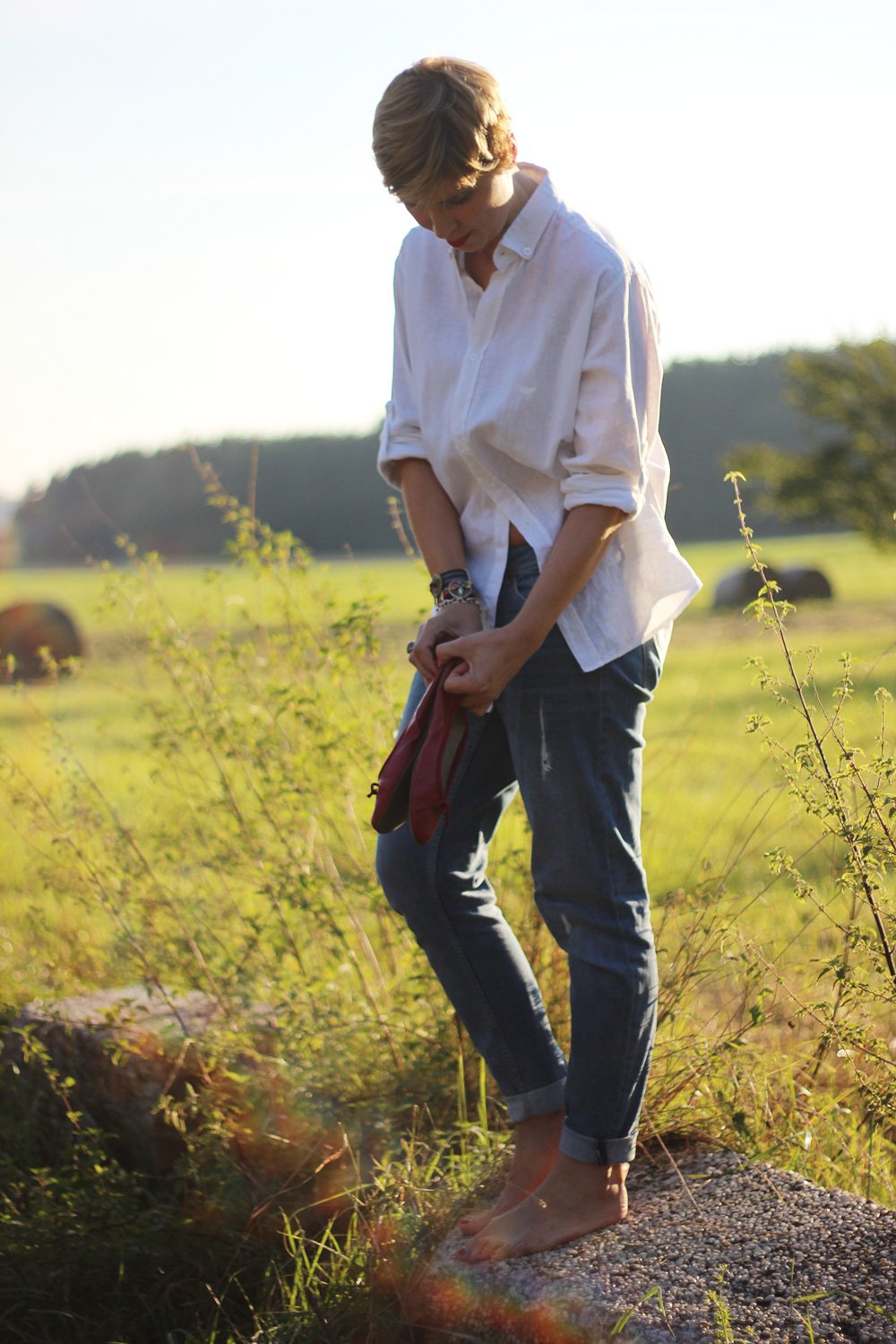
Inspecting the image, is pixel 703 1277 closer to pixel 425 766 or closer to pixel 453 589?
pixel 425 766

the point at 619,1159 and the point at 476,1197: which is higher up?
the point at 619,1159

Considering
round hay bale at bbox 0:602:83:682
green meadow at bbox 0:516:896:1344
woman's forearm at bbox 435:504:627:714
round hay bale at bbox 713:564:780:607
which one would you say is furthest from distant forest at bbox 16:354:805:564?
woman's forearm at bbox 435:504:627:714

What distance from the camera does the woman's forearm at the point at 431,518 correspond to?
2320mm

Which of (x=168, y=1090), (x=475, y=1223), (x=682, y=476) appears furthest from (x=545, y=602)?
(x=682, y=476)

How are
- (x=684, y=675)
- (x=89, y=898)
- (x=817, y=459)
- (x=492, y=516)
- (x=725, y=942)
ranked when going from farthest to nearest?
(x=817, y=459)
(x=684, y=675)
(x=89, y=898)
(x=725, y=942)
(x=492, y=516)

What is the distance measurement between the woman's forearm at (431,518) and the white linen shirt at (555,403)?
0.15 feet

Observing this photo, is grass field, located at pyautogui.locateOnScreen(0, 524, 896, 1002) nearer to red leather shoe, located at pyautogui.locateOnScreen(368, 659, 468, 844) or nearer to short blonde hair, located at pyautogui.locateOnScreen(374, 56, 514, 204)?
red leather shoe, located at pyautogui.locateOnScreen(368, 659, 468, 844)

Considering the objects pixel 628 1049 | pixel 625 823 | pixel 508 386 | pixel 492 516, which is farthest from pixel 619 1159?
pixel 508 386

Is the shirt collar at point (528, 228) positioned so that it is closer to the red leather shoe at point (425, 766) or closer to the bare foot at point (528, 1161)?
the red leather shoe at point (425, 766)

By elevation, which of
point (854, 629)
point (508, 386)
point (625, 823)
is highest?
point (508, 386)

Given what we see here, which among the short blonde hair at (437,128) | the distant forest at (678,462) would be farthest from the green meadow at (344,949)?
the distant forest at (678,462)

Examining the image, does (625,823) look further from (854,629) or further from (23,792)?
(854,629)

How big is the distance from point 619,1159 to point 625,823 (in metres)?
0.61

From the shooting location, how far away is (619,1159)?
7.37 feet
